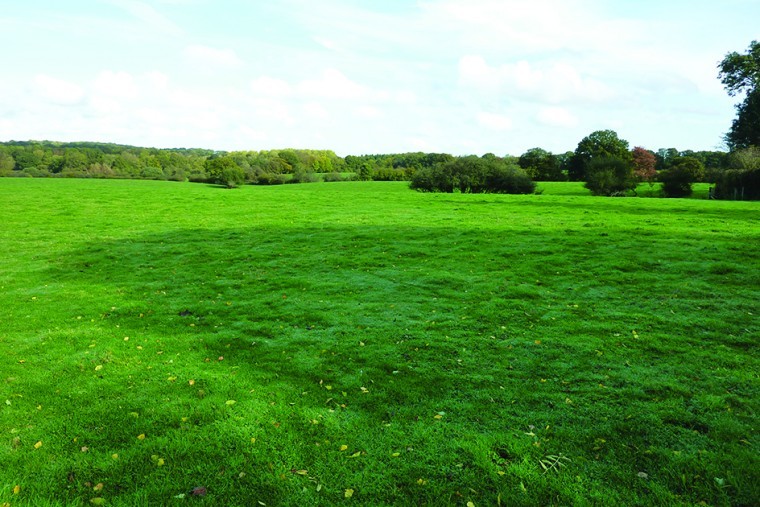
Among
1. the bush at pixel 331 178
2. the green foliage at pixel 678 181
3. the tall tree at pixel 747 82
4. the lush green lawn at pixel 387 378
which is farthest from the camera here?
the bush at pixel 331 178

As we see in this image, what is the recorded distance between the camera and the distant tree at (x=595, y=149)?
72375 mm

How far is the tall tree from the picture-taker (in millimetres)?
43281

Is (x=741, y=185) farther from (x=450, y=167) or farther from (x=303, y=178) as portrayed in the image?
(x=303, y=178)

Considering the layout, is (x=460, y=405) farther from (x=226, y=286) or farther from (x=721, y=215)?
(x=721, y=215)

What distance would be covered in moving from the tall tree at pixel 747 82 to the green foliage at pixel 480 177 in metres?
21.0

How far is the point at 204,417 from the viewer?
5770 millimetres

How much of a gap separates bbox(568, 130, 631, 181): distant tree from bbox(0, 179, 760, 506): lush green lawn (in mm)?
64915

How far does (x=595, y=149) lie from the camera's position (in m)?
74.4

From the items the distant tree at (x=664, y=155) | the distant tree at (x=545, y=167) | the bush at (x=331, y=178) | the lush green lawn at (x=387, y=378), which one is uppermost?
the distant tree at (x=664, y=155)

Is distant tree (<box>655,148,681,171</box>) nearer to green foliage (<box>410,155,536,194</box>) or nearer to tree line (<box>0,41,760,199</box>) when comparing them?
tree line (<box>0,41,760,199</box>)

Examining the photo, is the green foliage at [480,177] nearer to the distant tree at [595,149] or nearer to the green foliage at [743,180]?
the green foliage at [743,180]

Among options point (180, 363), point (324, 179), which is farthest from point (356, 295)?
point (324, 179)

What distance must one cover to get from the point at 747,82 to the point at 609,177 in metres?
15.6

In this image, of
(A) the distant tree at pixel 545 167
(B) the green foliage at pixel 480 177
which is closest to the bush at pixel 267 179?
(B) the green foliage at pixel 480 177
